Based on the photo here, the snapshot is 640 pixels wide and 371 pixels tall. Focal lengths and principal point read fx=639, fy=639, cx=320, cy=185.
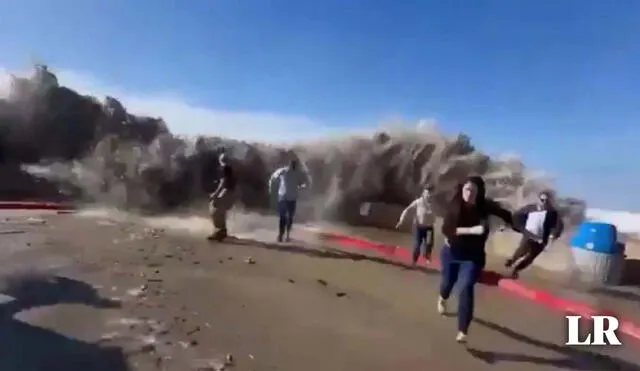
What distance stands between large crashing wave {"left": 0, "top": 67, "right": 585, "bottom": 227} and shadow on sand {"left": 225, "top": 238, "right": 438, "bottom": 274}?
7456 mm

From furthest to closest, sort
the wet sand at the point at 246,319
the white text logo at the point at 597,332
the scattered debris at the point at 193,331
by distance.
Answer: the white text logo at the point at 597,332 < the scattered debris at the point at 193,331 < the wet sand at the point at 246,319

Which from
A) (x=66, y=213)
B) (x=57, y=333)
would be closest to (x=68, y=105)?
(x=66, y=213)

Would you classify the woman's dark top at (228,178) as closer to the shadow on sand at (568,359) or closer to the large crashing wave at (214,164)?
the shadow on sand at (568,359)

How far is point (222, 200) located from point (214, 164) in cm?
1008

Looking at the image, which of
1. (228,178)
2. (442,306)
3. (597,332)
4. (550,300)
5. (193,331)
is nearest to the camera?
(193,331)

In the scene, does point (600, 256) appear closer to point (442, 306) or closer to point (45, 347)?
point (442, 306)

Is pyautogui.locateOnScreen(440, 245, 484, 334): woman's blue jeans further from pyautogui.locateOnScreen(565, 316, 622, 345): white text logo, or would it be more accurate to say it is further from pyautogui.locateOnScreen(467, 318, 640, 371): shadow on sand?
pyautogui.locateOnScreen(565, 316, 622, 345): white text logo

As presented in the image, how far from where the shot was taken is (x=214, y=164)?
817 inches

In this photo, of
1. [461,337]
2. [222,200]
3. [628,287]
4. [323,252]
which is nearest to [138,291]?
[461,337]

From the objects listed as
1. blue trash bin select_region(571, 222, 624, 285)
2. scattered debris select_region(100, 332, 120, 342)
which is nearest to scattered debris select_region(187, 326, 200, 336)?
scattered debris select_region(100, 332, 120, 342)

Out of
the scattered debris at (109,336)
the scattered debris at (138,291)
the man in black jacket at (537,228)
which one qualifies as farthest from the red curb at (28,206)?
the man in black jacket at (537,228)

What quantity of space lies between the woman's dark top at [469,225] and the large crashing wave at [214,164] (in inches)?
481

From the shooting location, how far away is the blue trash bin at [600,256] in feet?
30.4

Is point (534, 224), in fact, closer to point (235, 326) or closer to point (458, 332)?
point (458, 332)
